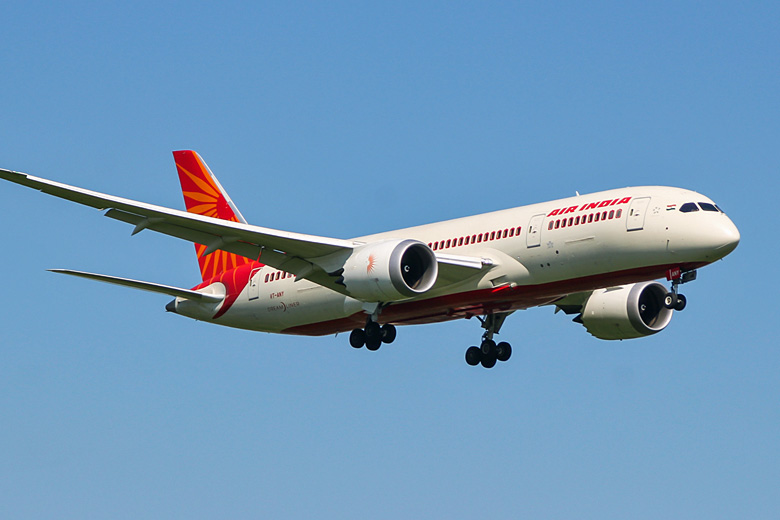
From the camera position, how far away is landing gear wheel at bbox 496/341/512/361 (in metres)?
42.4

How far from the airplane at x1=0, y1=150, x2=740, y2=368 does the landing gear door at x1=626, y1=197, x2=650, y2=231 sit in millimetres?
39

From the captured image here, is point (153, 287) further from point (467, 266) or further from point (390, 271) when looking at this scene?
point (467, 266)

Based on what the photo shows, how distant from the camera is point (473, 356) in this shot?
42656mm

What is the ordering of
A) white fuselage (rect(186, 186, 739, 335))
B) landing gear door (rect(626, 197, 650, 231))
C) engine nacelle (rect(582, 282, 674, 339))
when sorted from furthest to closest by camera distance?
engine nacelle (rect(582, 282, 674, 339)) < landing gear door (rect(626, 197, 650, 231)) < white fuselage (rect(186, 186, 739, 335))

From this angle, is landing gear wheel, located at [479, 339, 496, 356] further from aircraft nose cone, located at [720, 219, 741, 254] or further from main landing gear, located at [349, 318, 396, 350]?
aircraft nose cone, located at [720, 219, 741, 254]

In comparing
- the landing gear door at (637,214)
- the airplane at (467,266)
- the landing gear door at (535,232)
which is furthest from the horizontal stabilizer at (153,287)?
the landing gear door at (637,214)

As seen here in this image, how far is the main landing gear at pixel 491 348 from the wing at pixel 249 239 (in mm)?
4692

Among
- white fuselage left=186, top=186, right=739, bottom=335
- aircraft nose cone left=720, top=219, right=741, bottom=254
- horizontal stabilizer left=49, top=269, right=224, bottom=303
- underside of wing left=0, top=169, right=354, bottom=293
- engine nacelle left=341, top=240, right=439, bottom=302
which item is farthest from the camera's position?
horizontal stabilizer left=49, top=269, right=224, bottom=303

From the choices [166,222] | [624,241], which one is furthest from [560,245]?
[166,222]

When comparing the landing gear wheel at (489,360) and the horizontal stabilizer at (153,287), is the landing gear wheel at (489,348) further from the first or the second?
the horizontal stabilizer at (153,287)

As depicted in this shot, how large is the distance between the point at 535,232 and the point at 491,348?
6.88m

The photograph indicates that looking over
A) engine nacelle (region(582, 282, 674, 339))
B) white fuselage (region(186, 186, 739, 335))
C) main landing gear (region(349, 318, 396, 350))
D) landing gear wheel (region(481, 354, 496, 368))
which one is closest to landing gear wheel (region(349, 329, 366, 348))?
main landing gear (region(349, 318, 396, 350))

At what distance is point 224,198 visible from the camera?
48000 millimetres

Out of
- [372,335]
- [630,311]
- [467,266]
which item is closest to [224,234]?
[372,335]
